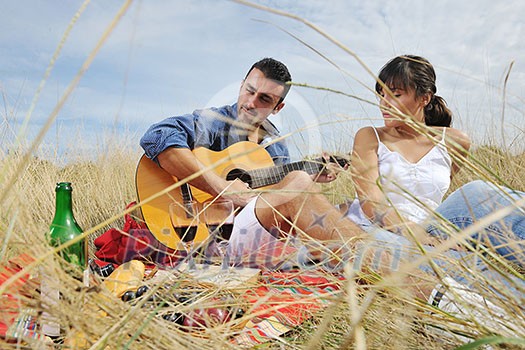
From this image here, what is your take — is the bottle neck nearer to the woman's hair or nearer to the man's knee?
the man's knee

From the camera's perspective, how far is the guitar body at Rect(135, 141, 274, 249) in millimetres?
2658

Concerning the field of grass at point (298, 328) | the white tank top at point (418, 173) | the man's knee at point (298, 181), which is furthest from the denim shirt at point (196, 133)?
the field of grass at point (298, 328)

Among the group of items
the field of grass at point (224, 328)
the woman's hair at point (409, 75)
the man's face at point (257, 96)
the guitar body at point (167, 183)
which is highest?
the woman's hair at point (409, 75)

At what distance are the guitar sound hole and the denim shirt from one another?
0.22 metres

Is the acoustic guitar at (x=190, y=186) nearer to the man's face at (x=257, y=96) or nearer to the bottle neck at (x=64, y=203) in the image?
the man's face at (x=257, y=96)

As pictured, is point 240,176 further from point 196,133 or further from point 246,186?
point 196,133

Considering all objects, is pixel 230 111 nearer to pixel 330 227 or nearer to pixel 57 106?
pixel 330 227

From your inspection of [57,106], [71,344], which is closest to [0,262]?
[71,344]

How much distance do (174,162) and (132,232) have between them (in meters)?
0.50

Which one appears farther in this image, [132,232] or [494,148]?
[494,148]

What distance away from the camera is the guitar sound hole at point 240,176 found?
9.36 feet

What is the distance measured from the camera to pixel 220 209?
2.67m

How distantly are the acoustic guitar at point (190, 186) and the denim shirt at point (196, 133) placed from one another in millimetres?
62

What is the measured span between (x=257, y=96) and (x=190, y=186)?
2.69 ft
